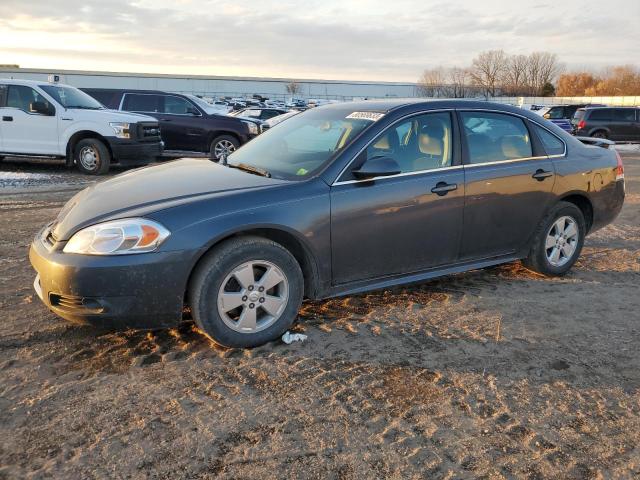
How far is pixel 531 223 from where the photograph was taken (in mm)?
4809

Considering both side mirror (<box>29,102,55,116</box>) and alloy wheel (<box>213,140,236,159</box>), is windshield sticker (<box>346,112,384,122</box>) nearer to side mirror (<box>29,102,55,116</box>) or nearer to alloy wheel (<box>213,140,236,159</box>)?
side mirror (<box>29,102,55,116</box>)

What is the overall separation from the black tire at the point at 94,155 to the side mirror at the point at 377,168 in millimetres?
8660

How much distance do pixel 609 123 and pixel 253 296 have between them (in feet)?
77.8

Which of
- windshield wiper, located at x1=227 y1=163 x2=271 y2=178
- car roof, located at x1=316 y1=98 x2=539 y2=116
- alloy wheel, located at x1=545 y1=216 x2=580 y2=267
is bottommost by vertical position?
alloy wheel, located at x1=545 y1=216 x2=580 y2=267

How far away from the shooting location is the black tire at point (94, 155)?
1115 centimetres

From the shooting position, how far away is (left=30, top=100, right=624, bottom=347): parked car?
3.28 metres

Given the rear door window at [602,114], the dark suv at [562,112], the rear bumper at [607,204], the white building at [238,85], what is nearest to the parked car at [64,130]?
the rear bumper at [607,204]

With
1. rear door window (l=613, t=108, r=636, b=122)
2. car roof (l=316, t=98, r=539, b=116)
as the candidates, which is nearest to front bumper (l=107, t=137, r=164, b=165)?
car roof (l=316, t=98, r=539, b=116)

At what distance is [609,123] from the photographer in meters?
23.2

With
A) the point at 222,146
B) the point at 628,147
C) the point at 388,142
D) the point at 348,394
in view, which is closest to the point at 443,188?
the point at 388,142

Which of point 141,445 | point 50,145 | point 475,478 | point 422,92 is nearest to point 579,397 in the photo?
point 475,478

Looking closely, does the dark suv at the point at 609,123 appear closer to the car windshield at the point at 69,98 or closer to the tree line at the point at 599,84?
the car windshield at the point at 69,98

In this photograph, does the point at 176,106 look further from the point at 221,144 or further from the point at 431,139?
the point at 431,139

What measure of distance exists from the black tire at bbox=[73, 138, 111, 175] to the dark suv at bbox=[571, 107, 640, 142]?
737 inches
